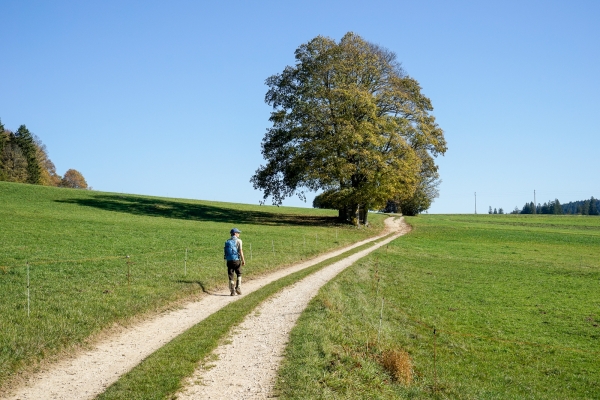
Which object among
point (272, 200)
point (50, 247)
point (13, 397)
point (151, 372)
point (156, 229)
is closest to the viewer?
point (13, 397)

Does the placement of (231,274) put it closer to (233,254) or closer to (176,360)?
(233,254)

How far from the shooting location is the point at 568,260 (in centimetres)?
4428

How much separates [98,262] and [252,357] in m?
15.3

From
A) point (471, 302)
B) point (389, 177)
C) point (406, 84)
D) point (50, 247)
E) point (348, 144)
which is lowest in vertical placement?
point (471, 302)

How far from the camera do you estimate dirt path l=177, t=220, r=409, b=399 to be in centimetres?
1016

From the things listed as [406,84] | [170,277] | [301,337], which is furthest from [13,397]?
[406,84]

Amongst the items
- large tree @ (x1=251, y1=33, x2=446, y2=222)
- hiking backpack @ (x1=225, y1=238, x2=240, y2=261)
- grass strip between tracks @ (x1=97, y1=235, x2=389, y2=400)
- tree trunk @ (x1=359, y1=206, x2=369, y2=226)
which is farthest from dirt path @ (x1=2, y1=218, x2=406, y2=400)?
tree trunk @ (x1=359, y1=206, x2=369, y2=226)

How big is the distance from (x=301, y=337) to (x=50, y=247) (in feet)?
66.8

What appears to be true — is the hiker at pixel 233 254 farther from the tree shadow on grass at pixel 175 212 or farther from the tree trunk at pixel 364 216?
the tree trunk at pixel 364 216

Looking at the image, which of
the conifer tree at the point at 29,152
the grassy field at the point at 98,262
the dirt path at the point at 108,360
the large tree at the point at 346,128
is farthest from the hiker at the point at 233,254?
the conifer tree at the point at 29,152

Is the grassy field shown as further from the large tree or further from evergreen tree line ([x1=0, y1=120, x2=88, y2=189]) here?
evergreen tree line ([x1=0, y1=120, x2=88, y2=189])

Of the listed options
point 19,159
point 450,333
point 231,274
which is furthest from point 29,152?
point 450,333

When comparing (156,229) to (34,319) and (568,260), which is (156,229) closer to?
(34,319)

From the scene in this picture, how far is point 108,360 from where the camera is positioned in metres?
12.4
